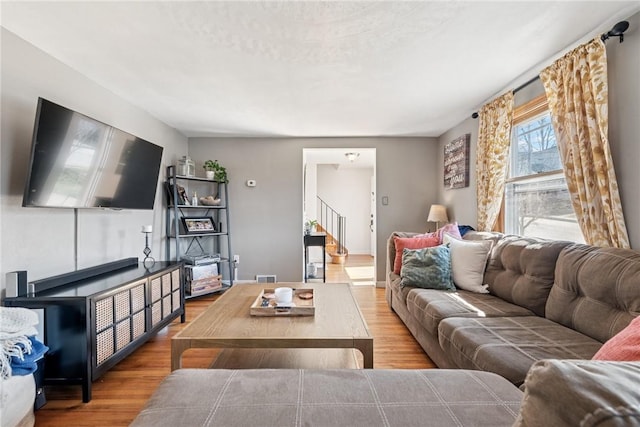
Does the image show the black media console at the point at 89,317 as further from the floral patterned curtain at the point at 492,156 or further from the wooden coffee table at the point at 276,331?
the floral patterned curtain at the point at 492,156

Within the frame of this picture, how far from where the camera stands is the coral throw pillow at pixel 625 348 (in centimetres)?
86

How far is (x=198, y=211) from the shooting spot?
4.25m

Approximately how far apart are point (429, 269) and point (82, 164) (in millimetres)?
2827

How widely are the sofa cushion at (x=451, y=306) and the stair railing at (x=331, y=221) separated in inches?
208

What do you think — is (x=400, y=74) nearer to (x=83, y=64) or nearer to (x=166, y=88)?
(x=166, y=88)

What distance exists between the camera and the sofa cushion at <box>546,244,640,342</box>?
4.62 feet

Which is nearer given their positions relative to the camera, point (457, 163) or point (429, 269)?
point (429, 269)

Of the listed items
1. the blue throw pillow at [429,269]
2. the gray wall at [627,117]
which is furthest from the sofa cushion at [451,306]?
the gray wall at [627,117]

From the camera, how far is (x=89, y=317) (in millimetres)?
1752

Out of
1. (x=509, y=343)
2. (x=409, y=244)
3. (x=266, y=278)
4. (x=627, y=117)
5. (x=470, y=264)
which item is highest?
(x=627, y=117)

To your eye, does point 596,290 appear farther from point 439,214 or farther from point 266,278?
point 266,278

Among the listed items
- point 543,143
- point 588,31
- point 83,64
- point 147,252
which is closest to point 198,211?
point 147,252

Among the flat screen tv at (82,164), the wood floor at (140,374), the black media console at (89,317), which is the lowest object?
the wood floor at (140,374)

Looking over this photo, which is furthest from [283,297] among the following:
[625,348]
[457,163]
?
[457,163]
